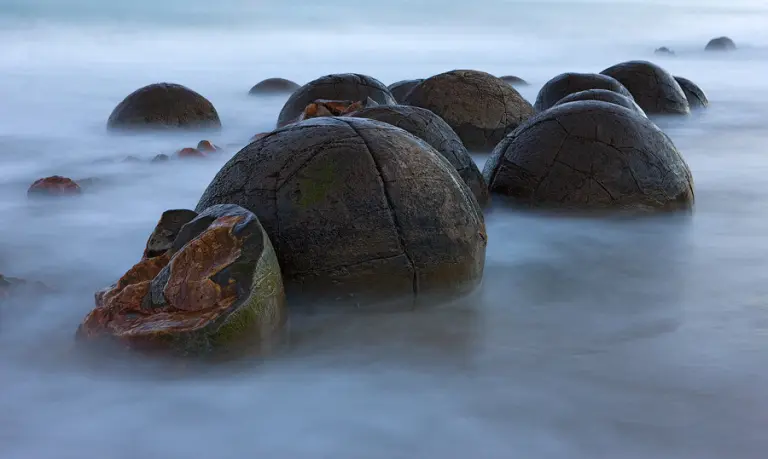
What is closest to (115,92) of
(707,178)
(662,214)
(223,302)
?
(707,178)

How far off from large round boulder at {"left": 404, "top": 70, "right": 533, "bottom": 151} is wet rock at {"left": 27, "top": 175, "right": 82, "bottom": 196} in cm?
366

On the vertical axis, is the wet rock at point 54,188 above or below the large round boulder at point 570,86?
below

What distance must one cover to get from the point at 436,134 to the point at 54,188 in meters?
4.08

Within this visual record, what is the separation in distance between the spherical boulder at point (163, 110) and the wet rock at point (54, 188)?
10.5 ft

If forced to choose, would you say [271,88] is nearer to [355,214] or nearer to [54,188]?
[54,188]

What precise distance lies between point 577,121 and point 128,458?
4573mm

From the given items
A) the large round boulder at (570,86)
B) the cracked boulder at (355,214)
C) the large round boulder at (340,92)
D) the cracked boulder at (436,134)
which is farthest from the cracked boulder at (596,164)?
the large round boulder at (570,86)

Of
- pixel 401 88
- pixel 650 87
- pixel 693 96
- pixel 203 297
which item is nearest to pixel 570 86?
pixel 650 87

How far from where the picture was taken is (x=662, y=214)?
22.4 ft

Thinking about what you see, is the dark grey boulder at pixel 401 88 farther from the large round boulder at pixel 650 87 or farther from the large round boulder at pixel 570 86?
the large round boulder at pixel 650 87

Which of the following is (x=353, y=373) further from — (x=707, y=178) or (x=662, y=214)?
(x=707, y=178)

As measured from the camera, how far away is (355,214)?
4688mm

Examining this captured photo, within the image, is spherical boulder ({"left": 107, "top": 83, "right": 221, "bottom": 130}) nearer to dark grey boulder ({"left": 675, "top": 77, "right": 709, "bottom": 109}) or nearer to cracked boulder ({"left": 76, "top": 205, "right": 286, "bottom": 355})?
cracked boulder ({"left": 76, "top": 205, "right": 286, "bottom": 355})

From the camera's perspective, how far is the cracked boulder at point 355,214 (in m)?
4.68
